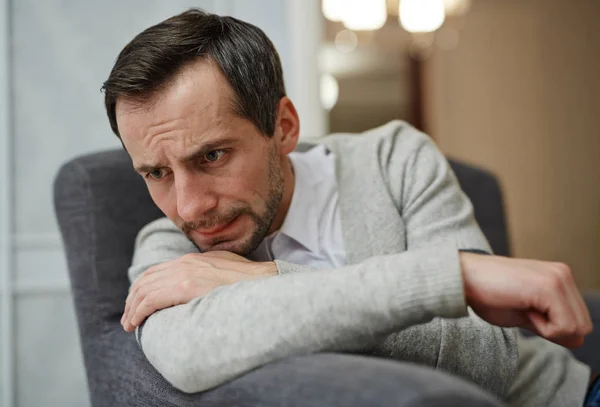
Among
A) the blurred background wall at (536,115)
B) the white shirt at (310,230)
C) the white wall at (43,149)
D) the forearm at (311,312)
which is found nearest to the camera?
the forearm at (311,312)

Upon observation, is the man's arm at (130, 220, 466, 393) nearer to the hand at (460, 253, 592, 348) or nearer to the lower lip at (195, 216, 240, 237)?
the hand at (460, 253, 592, 348)

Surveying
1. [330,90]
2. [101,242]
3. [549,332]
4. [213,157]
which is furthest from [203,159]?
[330,90]

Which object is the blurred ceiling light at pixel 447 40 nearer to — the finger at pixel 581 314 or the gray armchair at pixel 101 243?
the gray armchair at pixel 101 243

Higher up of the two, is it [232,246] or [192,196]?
[192,196]

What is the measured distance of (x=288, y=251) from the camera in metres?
1.42

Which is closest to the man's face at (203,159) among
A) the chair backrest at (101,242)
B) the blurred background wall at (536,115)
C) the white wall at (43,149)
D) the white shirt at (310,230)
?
the white shirt at (310,230)

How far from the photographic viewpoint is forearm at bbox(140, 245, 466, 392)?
0.85 metres

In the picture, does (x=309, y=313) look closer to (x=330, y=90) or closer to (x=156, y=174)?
(x=156, y=174)

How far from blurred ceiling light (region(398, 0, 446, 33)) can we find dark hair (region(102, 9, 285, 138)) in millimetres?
2460

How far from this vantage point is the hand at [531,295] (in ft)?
2.87

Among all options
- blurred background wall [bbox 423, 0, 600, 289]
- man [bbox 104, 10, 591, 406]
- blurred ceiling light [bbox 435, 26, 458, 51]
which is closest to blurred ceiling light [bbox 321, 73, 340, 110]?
blurred ceiling light [bbox 435, 26, 458, 51]

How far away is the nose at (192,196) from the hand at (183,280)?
8cm

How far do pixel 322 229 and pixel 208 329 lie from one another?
56 centimetres

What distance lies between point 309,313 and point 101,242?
0.77 metres
